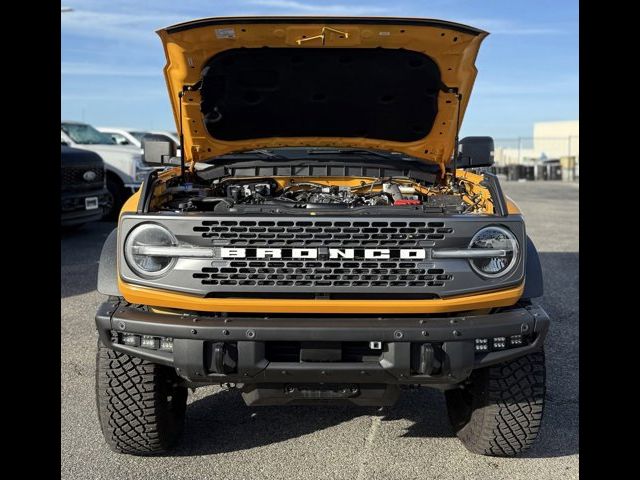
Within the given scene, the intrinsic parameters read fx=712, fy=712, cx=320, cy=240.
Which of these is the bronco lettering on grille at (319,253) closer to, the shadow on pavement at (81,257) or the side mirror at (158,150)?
the side mirror at (158,150)

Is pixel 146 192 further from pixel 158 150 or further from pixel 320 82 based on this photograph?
pixel 320 82

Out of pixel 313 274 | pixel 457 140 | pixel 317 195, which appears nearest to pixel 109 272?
pixel 313 274

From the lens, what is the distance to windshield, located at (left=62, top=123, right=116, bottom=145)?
1348cm

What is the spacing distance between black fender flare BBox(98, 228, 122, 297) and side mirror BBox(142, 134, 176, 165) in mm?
941

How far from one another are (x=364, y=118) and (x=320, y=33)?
2.99 feet

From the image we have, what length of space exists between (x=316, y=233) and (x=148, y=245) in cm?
73

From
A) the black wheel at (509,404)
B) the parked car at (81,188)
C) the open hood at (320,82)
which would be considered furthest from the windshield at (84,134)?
the black wheel at (509,404)

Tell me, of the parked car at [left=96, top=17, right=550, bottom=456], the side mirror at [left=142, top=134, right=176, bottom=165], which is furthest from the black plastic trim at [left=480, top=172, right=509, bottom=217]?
the side mirror at [left=142, top=134, right=176, bottom=165]

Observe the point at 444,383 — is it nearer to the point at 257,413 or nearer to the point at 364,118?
the point at 257,413

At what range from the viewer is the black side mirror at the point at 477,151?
4266mm

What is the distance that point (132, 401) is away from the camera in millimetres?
3354

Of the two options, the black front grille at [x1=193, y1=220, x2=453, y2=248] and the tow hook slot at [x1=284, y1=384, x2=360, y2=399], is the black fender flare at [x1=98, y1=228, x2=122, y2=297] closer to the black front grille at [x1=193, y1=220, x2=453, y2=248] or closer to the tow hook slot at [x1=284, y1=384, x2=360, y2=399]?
the black front grille at [x1=193, y1=220, x2=453, y2=248]

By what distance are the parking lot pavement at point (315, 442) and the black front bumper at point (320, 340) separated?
611mm

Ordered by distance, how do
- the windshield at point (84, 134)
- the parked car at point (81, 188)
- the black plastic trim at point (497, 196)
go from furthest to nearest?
the windshield at point (84, 134), the parked car at point (81, 188), the black plastic trim at point (497, 196)
